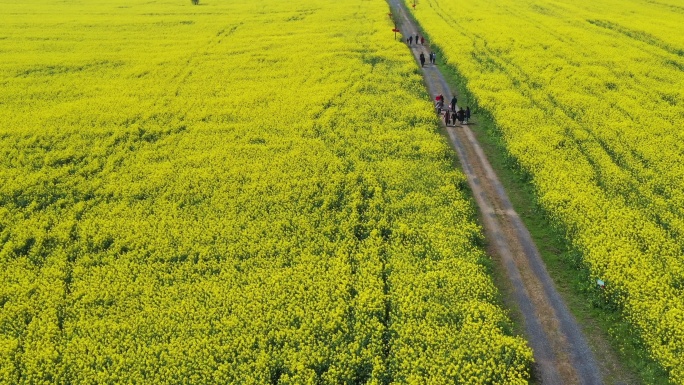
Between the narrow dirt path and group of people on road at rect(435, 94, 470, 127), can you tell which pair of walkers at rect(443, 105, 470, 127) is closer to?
group of people on road at rect(435, 94, 470, 127)

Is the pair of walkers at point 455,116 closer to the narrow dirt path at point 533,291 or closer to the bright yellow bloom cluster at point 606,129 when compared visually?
the bright yellow bloom cluster at point 606,129

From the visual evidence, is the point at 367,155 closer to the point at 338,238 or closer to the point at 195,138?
the point at 338,238

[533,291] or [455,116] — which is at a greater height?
[455,116]

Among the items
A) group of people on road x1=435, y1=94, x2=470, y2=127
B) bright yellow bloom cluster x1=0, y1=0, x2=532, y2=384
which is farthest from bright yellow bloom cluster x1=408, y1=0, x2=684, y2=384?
bright yellow bloom cluster x1=0, y1=0, x2=532, y2=384

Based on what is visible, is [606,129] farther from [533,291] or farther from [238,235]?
[238,235]

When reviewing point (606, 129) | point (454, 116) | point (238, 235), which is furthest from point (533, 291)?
point (606, 129)

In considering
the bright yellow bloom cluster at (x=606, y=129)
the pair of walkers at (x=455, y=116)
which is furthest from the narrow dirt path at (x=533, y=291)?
the pair of walkers at (x=455, y=116)
